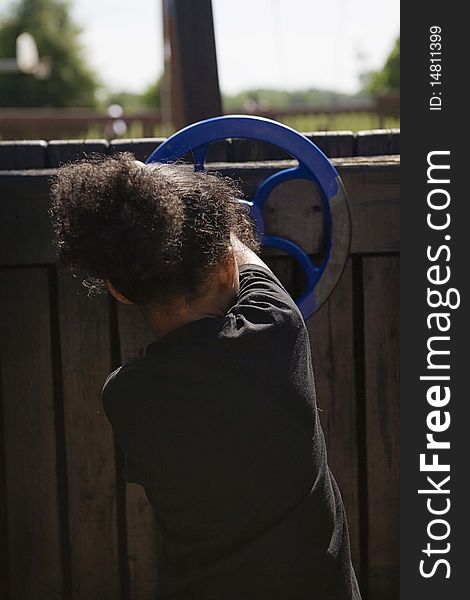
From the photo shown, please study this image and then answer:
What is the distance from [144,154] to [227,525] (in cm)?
105

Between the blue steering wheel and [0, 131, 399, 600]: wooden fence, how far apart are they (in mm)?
60

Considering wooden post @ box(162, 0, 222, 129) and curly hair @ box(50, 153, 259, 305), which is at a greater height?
wooden post @ box(162, 0, 222, 129)

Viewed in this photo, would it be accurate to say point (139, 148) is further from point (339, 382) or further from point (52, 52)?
point (52, 52)

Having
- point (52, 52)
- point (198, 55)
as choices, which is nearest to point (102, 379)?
point (198, 55)

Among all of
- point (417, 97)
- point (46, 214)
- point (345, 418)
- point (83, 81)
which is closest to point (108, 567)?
point (345, 418)

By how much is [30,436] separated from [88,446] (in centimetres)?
14

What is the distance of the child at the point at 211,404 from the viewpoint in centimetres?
162

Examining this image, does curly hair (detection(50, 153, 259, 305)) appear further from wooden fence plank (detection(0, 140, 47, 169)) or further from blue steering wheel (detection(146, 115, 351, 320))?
wooden fence plank (detection(0, 140, 47, 169))

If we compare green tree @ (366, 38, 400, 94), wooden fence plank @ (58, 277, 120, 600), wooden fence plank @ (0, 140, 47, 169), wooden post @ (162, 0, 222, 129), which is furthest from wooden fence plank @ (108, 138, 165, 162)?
green tree @ (366, 38, 400, 94)

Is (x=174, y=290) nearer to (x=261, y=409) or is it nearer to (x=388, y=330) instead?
(x=261, y=409)

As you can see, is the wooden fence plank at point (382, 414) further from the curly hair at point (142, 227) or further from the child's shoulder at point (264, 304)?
the curly hair at point (142, 227)

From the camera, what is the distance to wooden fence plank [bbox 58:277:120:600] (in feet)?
7.87

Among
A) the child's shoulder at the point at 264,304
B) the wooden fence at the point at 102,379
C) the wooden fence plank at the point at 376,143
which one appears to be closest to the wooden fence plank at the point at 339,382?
the wooden fence at the point at 102,379

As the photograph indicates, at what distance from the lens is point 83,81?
53.1 metres
